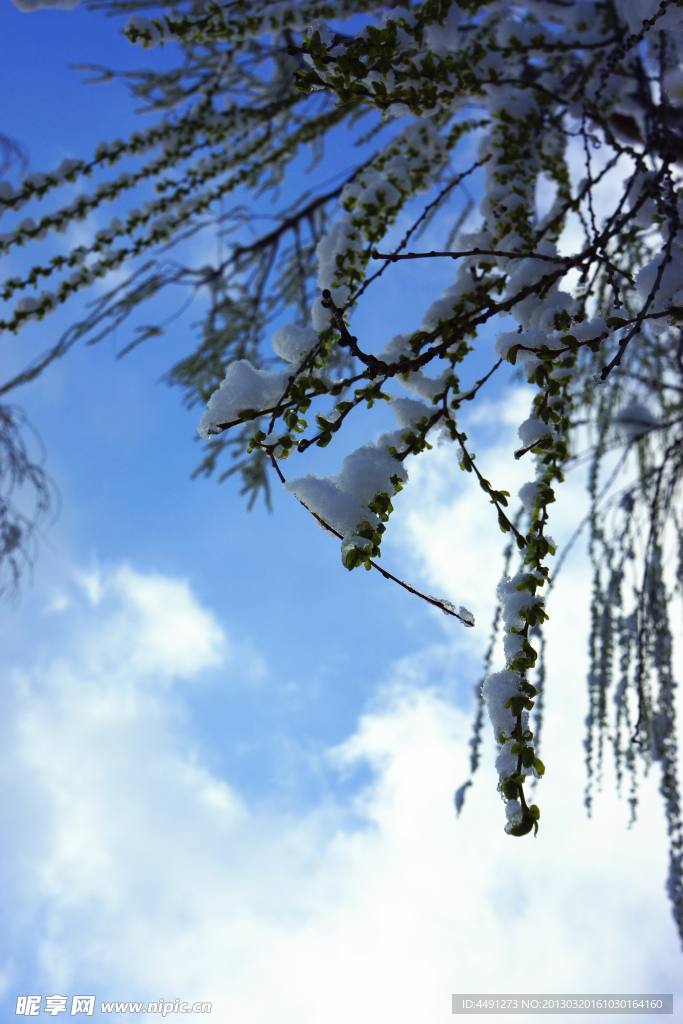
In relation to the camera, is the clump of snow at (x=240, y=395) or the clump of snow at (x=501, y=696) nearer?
the clump of snow at (x=501, y=696)

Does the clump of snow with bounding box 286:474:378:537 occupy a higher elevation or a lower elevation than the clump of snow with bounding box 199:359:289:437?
lower

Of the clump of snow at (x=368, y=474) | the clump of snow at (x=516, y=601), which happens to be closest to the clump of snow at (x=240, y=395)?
the clump of snow at (x=368, y=474)

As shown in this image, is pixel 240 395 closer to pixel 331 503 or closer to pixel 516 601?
pixel 331 503

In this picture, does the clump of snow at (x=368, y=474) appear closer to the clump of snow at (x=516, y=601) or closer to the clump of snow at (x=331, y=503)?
the clump of snow at (x=331, y=503)

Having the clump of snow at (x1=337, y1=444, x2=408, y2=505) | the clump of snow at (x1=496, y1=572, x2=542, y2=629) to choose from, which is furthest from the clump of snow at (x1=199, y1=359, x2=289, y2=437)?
the clump of snow at (x1=496, y1=572, x2=542, y2=629)

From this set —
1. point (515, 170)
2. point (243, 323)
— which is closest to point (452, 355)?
point (515, 170)

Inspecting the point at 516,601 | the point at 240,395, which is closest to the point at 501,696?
the point at 516,601

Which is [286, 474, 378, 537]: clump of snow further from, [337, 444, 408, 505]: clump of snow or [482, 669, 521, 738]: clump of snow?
[482, 669, 521, 738]: clump of snow

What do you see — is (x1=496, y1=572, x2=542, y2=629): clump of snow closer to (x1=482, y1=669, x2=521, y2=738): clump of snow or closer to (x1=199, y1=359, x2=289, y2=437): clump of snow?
(x1=482, y1=669, x2=521, y2=738): clump of snow

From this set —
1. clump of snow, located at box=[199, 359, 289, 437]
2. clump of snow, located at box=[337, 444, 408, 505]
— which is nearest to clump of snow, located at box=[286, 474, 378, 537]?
clump of snow, located at box=[337, 444, 408, 505]

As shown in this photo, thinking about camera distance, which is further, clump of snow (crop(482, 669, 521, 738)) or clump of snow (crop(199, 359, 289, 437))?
clump of snow (crop(199, 359, 289, 437))

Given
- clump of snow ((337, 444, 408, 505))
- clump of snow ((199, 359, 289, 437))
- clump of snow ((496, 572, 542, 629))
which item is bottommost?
clump of snow ((496, 572, 542, 629))

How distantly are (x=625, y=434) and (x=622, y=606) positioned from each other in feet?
2.17

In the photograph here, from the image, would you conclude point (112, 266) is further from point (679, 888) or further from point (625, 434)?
point (679, 888)
